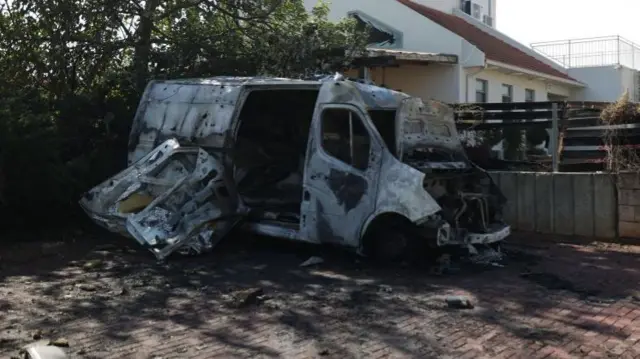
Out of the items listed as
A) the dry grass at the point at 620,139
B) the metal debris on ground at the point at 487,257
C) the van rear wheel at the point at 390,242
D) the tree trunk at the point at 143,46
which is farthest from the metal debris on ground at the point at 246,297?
the dry grass at the point at 620,139

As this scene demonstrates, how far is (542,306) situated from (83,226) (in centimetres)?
758

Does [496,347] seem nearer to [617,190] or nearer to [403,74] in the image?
[617,190]

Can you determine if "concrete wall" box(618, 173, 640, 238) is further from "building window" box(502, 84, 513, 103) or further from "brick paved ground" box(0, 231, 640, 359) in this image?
"building window" box(502, 84, 513, 103)

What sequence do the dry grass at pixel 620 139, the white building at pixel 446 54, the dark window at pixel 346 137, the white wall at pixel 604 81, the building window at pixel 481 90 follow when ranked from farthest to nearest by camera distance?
the white wall at pixel 604 81, the building window at pixel 481 90, the white building at pixel 446 54, the dry grass at pixel 620 139, the dark window at pixel 346 137

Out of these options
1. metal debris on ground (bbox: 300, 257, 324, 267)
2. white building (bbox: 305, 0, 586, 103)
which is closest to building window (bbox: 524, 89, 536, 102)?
white building (bbox: 305, 0, 586, 103)

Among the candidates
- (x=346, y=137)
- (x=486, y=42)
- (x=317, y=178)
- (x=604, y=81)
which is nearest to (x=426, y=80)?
(x=486, y=42)

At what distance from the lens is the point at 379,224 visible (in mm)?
8461

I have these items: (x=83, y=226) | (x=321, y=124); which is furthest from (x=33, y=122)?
(x=321, y=124)

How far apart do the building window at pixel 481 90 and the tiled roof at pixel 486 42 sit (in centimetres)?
88

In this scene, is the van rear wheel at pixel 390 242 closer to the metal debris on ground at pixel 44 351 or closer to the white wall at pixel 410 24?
the metal debris on ground at pixel 44 351

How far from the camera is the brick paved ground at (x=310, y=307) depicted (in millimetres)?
5227

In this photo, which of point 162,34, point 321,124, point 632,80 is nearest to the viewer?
point 321,124

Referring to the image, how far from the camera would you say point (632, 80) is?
85.8 feet

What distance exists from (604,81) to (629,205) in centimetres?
1769
